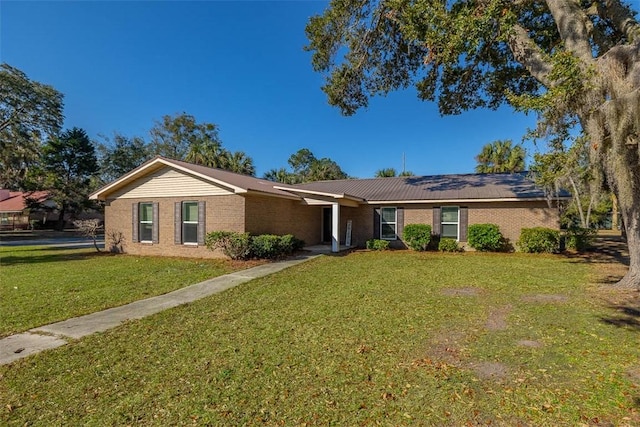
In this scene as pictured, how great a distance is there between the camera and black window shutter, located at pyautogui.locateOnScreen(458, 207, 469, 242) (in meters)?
14.6

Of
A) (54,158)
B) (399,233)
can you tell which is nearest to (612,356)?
(399,233)

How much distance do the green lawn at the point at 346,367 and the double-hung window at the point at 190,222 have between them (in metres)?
7.36

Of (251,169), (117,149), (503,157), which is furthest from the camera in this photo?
(117,149)

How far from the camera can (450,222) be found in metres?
15.0

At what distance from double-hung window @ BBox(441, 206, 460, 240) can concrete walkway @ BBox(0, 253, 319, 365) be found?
33.5 ft

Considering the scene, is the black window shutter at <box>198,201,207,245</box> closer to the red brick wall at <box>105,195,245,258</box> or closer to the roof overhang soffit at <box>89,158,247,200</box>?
the red brick wall at <box>105,195,245,258</box>

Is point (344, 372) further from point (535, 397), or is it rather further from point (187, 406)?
point (535, 397)

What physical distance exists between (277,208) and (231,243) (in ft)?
9.85

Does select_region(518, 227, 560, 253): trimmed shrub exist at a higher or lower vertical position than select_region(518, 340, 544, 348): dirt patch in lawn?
higher

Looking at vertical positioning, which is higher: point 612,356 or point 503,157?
point 503,157

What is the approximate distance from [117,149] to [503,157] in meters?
42.8

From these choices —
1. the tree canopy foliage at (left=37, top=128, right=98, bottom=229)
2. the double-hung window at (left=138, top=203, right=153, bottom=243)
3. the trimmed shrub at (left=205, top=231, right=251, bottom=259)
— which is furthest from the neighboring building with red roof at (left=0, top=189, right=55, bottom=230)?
the trimmed shrub at (left=205, top=231, right=251, bottom=259)

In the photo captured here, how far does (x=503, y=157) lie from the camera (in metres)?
30.4

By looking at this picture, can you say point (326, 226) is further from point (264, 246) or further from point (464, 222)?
point (464, 222)
